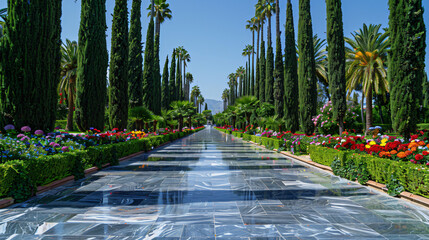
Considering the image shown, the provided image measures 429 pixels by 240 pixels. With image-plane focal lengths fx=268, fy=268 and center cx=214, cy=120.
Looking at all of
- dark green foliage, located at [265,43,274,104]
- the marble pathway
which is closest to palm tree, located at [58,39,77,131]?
dark green foliage, located at [265,43,274,104]

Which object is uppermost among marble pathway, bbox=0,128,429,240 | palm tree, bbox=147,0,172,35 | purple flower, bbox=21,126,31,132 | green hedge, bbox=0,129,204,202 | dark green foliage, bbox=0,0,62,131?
palm tree, bbox=147,0,172,35

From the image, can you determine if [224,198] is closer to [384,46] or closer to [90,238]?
[90,238]

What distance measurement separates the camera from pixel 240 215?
4.73m

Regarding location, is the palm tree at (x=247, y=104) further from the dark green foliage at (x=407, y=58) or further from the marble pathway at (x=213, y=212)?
the marble pathway at (x=213, y=212)

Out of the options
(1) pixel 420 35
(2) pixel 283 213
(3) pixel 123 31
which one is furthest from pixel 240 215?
(3) pixel 123 31

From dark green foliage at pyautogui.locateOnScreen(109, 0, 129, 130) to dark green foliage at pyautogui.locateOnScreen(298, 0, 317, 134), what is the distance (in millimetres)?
11992

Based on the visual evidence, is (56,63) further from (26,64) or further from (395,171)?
(395,171)

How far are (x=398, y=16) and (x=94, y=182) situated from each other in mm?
12085

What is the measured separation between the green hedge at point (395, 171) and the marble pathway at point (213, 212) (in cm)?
44

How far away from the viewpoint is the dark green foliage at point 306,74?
18.6 metres

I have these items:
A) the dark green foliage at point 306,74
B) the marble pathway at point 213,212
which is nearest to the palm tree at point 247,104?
the dark green foliage at point 306,74

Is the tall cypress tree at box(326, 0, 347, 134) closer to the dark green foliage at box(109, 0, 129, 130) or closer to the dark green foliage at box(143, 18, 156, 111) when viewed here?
the dark green foliage at box(109, 0, 129, 130)

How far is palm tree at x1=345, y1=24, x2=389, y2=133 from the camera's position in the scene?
84.9 feet

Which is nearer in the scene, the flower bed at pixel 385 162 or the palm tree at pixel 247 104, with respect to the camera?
the flower bed at pixel 385 162
